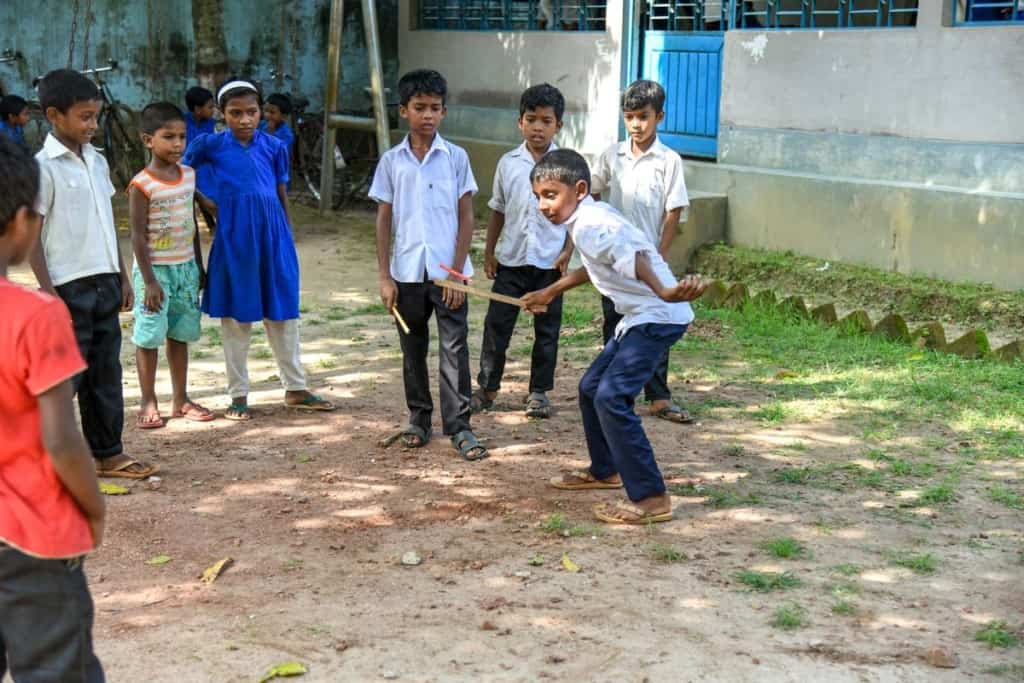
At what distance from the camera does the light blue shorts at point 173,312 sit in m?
5.23

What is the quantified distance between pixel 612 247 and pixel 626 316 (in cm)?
32

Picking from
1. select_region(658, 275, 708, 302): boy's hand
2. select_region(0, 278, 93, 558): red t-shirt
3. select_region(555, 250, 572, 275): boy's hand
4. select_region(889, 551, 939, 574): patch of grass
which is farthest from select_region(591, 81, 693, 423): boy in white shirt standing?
select_region(0, 278, 93, 558): red t-shirt

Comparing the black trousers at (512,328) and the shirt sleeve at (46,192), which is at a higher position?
the shirt sleeve at (46,192)

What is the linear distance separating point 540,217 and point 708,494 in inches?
64.7

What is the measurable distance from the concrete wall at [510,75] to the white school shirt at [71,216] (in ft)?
22.4

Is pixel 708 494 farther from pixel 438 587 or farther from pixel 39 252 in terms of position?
pixel 39 252

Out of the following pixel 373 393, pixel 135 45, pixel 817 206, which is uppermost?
pixel 135 45

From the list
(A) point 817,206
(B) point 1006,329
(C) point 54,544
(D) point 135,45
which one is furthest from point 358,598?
(D) point 135,45

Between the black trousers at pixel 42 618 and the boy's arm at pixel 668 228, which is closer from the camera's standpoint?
the black trousers at pixel 42 618

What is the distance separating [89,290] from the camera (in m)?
4.46

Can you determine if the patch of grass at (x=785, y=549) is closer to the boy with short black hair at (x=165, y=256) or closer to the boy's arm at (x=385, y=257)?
the boy's arm at (x=385, y=257)

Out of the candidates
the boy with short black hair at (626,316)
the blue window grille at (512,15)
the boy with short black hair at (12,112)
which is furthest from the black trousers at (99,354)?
the blue window grille at (512,15)

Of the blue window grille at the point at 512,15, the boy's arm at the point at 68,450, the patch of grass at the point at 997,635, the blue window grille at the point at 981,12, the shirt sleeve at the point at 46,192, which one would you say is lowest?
the patch of grass at the point at 997,635

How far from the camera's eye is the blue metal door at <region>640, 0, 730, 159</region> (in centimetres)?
987
